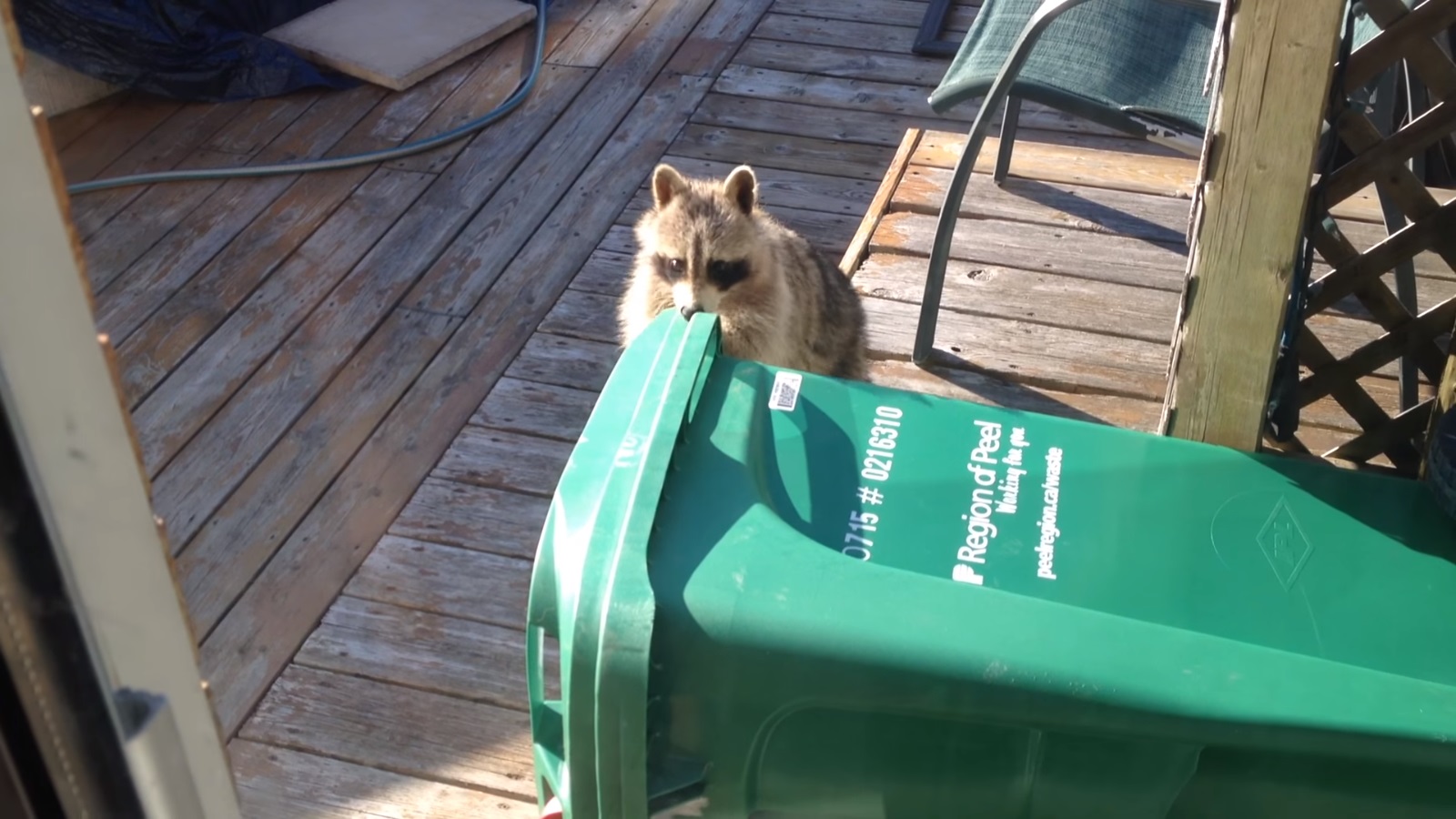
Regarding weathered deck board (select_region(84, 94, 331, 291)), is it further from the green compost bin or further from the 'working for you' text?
the 'working for you' text

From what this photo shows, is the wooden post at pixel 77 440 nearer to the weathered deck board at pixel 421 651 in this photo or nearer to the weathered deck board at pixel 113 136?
the weathered deck board at pixel 421 651

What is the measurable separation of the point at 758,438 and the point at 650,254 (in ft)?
4.23

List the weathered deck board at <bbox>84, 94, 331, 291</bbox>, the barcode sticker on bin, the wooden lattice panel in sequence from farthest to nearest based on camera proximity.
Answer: the weathered deck board at <bbox>84, 94, 331, 291</bbox> < the wooden lattice panel < the barcode sticker on bin

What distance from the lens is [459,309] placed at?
134 inches

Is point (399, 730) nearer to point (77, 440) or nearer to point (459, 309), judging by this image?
point (459, 309)

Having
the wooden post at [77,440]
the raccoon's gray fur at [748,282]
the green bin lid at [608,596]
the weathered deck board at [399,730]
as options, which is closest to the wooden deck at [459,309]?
the weathered deck board at [399,730]

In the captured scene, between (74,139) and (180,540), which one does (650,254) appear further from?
(74,139)

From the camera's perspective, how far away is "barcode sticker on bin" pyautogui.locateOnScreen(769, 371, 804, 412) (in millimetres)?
1725

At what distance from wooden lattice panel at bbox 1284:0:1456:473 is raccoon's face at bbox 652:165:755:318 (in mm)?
1166

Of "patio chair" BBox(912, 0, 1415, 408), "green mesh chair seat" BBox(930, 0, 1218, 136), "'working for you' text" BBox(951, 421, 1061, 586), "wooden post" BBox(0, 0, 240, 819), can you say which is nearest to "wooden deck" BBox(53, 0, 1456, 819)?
"patio chair" BBox(912, 0, 1415, 408)

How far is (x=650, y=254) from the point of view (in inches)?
112

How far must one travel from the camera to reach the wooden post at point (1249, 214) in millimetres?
1495

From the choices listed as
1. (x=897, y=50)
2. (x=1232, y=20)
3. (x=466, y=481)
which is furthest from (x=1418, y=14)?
(x=897, y=50)

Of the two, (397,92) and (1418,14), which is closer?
(1418,14)
